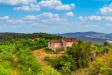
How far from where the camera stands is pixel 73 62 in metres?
91.0

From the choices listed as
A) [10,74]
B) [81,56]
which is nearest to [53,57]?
[81,56]

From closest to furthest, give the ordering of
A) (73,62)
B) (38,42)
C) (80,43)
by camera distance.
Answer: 1. (73,62)
2. (80,43)
3. (38,42)

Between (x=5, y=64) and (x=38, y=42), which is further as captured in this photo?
(x=38, y=42)

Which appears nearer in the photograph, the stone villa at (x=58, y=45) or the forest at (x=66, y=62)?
the forest at (x=66, y=62)

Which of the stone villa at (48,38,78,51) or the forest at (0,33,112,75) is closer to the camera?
the forest at (0,33,112,75)

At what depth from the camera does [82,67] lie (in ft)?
302

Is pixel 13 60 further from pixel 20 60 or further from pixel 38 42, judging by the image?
pixel 38 42

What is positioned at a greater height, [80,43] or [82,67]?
[80,43]

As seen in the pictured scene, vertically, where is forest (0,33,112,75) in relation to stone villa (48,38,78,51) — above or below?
below

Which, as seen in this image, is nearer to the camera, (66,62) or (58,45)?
(66,62)

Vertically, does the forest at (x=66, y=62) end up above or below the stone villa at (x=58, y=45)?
below

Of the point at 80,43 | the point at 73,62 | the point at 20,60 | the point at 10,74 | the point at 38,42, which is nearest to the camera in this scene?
the point at 10,74

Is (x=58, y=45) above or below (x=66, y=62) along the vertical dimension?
above

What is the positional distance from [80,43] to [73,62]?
852cm
